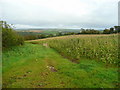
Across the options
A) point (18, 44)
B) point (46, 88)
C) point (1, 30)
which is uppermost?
point (1, 30)

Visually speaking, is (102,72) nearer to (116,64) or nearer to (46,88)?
(116,64)

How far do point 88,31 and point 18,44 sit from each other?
2752cm

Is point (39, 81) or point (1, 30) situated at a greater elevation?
point (1, 30)

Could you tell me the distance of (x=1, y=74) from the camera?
10391mm

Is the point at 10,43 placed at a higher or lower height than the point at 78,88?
higher

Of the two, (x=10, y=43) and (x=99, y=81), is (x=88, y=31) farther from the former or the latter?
(x=99, y=81)

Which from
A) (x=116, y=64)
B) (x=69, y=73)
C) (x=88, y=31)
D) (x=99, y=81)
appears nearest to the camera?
(x=99, y=81)

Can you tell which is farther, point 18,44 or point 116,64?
point 18,44

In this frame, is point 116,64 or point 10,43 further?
point 10,43

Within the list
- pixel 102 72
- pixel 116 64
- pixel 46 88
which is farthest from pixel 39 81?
pixel 116 64

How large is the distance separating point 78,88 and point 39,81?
291 cm

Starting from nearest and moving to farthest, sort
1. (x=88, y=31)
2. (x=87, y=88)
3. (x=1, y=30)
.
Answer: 1. (x=87, y=88)
2. (x=1, y=30)
3. (x=88, y=31)

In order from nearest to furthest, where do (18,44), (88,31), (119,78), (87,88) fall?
(87,88), (119,78), (18,44), (88,31)

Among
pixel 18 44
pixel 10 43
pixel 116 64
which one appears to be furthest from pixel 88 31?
pixel 116 64
